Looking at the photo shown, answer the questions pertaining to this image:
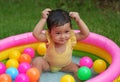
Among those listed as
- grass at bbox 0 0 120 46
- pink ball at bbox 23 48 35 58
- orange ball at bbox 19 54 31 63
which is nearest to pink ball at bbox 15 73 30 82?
orange ball at bbox 19 54 31 63

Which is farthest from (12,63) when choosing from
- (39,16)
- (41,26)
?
(39,16)

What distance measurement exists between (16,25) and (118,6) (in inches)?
65.0

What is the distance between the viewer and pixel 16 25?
196 inches

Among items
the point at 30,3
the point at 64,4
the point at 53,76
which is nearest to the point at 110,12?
the point at 64,4

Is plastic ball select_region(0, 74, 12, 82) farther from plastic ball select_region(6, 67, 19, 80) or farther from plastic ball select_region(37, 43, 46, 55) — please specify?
plastic ball select_region(37, 43, 46, 55)

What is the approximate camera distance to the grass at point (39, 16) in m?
4.74

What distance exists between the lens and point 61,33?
3299 mm

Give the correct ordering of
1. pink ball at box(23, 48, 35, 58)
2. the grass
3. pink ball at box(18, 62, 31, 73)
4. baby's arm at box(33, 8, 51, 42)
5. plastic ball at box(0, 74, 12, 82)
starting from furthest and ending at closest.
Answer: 1. the grass
2. pink ball at box(23, 48, 35, 58)
3. pink ball at box(18, 62, 31, 73)
4. baby's arm at box(33, 8, 51, 42)
5. plastic ball at box(0, 74, 12, 82)

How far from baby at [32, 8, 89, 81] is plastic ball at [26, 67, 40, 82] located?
0.16m

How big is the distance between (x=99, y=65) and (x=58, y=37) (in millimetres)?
538

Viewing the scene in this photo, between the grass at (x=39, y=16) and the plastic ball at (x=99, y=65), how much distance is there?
75 cm

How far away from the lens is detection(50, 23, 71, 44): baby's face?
129 inches

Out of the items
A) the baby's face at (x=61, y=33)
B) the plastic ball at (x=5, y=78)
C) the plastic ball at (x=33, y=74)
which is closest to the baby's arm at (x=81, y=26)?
the baby's face at (x=61, y=33)

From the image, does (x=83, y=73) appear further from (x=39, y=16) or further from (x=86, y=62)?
(x=39, y=16)
